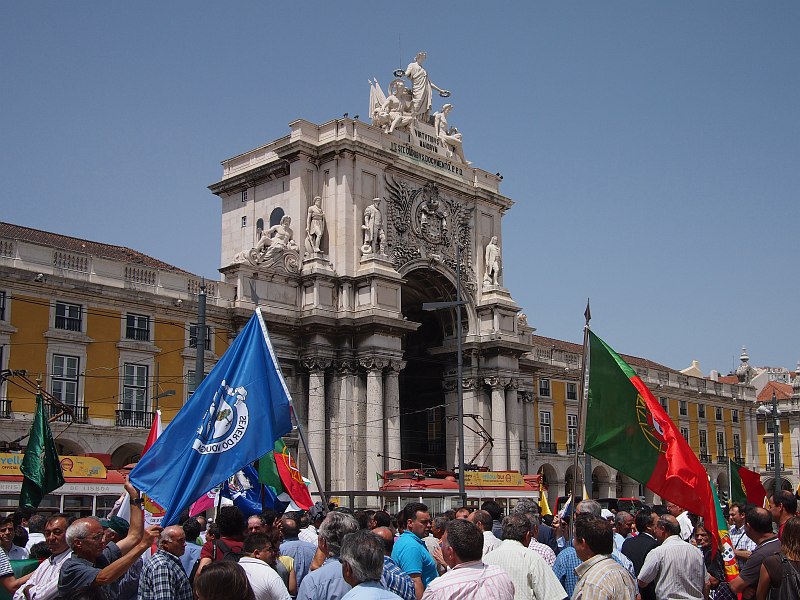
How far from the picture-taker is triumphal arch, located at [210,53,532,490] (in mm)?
44031

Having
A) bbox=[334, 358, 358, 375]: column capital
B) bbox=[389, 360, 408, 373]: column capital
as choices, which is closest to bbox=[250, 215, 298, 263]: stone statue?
bbox=[334, 358, 358, 375]: column capital

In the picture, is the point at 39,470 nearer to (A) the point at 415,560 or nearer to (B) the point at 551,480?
A: (A) the point at 415,560

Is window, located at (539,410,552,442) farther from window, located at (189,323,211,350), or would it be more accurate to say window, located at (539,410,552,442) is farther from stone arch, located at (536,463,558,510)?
window, located at (189,323,211,350)

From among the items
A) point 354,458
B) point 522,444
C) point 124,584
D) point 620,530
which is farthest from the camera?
point 522,444

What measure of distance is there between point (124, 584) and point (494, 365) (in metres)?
42.7

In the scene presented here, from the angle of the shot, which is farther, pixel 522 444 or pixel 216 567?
pixel 522 444

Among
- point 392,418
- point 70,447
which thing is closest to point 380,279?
point 392,418

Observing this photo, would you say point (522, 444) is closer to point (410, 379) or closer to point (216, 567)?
point (410, 379)

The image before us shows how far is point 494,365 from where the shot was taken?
5047cm

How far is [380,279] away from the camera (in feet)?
149

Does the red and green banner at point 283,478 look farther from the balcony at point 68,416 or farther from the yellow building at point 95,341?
the balcony at point 68,416

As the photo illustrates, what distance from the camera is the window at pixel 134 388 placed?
38688mm

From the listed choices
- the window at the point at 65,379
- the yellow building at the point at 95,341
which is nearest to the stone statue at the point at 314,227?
the yellow building at the point at 95,341

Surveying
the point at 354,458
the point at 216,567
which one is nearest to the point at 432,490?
the point at 354,458
